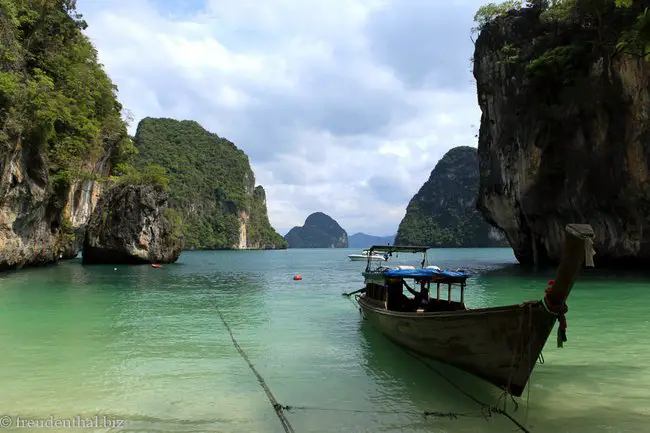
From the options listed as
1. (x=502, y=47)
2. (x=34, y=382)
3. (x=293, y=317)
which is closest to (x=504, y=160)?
(x=502, y=47)

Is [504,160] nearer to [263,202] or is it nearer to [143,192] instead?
[143,192]

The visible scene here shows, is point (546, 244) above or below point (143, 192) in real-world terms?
below

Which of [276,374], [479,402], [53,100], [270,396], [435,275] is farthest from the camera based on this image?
[53,100]

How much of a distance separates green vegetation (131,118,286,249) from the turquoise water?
8861 cm

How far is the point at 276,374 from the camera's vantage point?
790 cm

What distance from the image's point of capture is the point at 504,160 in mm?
33031

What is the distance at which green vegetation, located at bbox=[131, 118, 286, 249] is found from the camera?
104m

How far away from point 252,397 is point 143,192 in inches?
1430

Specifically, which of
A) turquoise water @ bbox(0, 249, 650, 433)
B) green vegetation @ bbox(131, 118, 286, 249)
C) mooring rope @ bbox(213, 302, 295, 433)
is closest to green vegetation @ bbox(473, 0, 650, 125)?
turquoise water @ bbox(0, 249, 650, 433)

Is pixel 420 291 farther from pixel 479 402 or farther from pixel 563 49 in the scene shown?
pixel 563 49

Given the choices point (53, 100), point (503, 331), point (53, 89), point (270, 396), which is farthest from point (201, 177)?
point (503, 331)

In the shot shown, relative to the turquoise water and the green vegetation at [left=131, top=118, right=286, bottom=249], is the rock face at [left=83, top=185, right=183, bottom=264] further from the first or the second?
the green vegetation at [left=131, top=118, right=286, bottom=249]

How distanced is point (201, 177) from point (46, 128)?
90.0 m

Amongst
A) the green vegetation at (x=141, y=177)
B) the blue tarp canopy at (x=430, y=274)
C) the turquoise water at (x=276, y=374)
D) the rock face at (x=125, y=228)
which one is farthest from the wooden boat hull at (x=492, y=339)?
the green vegetation at (x=141, y=177)
